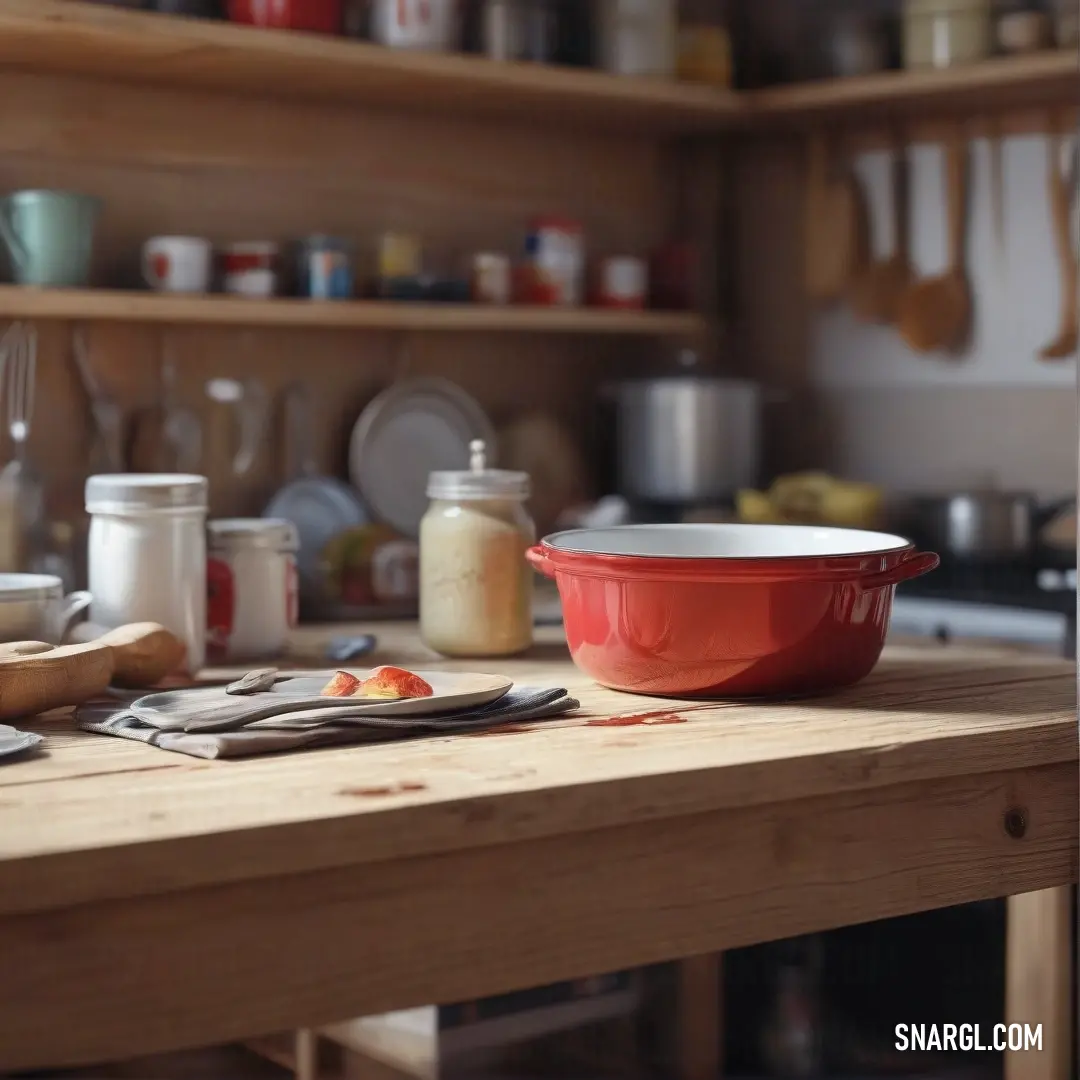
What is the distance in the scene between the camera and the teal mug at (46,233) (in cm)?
207

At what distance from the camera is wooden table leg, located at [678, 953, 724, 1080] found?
102 inches

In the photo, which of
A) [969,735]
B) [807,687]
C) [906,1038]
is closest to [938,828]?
[969,735]

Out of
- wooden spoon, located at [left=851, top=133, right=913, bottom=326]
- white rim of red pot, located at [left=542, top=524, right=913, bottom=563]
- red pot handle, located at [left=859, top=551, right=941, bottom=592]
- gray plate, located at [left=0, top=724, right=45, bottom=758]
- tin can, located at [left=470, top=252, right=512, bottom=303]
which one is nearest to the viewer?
gray plate, located at [left=0, top=724, right=45, bottom=758]

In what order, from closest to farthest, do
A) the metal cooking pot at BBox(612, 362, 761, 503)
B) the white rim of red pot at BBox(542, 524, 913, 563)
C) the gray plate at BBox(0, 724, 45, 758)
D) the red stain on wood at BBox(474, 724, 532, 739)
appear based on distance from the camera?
the gray plate at BBox(0, 724, 45, 758) → the red stain on wood at BBox(474, 724, 532, 739) → the white rim of red pot at BBox(542, 524, 913, 563) → the metal cooking pot at BBox(612, 362, 761, 503)

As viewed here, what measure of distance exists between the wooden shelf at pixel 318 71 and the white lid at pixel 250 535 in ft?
2.16

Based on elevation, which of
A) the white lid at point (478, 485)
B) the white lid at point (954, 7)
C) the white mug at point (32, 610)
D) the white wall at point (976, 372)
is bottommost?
the white mug at point (32, 610)

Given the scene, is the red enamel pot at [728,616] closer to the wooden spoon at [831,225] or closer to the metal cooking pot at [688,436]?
the metal cooking pot at [688,436]

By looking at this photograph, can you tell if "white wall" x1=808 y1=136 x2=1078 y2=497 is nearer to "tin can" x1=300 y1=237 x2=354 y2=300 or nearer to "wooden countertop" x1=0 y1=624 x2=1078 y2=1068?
"tin can" x1=300 y1=237 x2=354 y2=300

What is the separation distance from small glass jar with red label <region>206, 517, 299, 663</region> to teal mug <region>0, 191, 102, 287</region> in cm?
53

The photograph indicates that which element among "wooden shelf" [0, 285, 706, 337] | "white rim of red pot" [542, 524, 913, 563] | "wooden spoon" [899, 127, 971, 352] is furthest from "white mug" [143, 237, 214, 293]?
"wooden spoon" [899, 127, 971, 352]

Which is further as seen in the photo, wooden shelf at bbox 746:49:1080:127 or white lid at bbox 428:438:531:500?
wooden shelf at bbox 746:49:1080:127

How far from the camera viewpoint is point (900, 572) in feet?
4.81

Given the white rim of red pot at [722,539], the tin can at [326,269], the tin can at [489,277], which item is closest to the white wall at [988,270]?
the tin can at [489,277]

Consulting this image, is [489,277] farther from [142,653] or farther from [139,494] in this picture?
[142,653]
